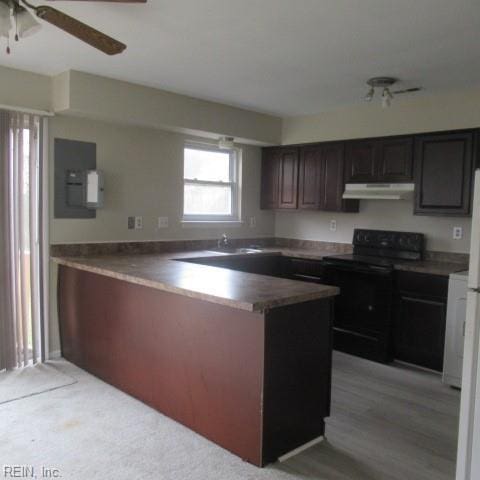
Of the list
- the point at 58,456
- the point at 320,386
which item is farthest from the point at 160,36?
the point at 58,456

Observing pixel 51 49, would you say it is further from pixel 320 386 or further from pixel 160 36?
pixel 320 386

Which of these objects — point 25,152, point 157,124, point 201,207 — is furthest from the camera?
point 201,207

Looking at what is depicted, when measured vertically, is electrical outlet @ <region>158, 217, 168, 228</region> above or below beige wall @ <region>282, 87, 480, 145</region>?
below

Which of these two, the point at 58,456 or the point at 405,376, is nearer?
the point at 58,456

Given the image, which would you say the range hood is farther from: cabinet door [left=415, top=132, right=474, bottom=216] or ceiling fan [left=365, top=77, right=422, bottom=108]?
ceiling fan [left=365, top=77, right=422, bottom=108]

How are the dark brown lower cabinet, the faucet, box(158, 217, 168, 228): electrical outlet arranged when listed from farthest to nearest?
the faucet < box(158, 217, 168, 228): electrical outlet < the dark brown lower cabinet

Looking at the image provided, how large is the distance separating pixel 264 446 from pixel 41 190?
258 cm

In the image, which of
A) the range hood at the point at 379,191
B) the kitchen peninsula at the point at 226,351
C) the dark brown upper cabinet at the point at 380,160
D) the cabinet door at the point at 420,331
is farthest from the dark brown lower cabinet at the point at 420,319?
the kitchen peninsula at the point at 226,351

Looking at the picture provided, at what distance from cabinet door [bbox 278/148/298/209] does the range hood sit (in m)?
0.67

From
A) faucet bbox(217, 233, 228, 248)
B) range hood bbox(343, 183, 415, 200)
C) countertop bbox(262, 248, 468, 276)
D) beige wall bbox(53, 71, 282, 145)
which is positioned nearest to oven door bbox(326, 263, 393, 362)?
countertop bbox(262, 248, 468, 276)

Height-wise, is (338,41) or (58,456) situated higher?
(338,41)

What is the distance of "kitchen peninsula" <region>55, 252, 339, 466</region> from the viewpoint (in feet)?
7.63

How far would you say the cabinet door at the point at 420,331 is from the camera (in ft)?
12.1

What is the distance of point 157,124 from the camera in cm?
409
